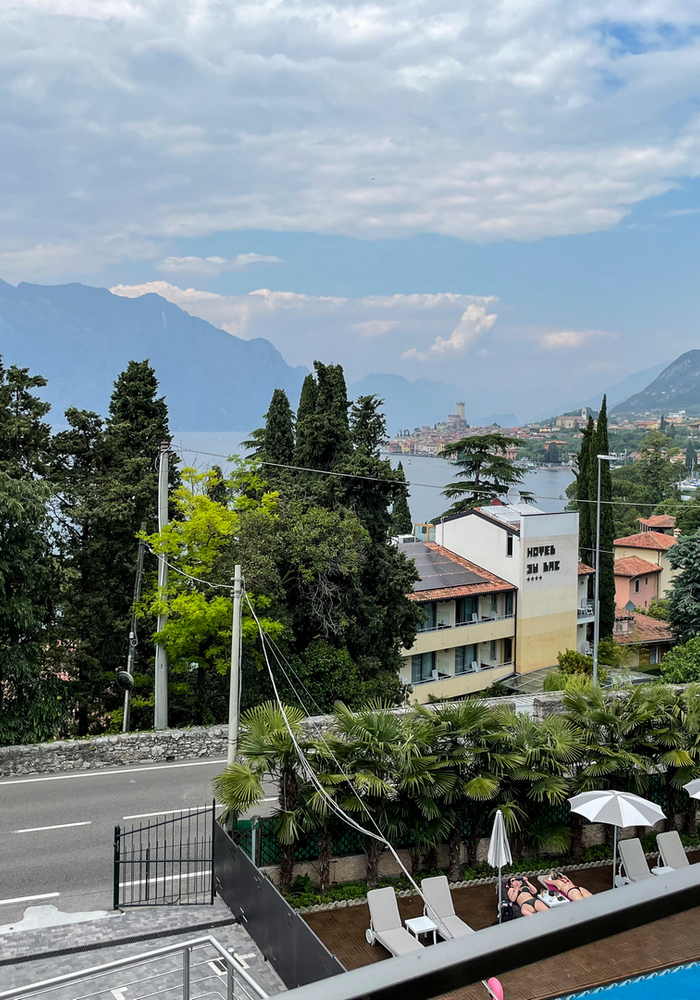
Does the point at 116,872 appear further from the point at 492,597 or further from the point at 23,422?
the point at 492,597

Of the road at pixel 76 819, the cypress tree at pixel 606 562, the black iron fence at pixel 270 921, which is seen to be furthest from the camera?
the cypress tree at pixel 606 562

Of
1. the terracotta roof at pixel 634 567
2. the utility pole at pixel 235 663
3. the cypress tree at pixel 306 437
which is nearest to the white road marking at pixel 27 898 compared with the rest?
the utility pole at pixel 235 663

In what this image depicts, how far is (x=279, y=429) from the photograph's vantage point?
113ft

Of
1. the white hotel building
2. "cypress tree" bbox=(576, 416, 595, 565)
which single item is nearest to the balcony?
the white hotel building

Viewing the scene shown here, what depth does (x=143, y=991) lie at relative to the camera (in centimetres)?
996

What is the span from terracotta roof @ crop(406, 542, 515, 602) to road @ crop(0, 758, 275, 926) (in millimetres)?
16572

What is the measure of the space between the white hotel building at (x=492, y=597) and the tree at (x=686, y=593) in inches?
207

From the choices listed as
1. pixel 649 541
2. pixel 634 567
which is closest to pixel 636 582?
pixel 634 567

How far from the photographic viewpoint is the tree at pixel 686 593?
3662 centimetres

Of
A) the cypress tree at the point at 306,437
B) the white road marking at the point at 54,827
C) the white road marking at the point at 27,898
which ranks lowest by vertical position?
the white road marking at the point at 54,827

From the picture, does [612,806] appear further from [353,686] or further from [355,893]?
[353,686]

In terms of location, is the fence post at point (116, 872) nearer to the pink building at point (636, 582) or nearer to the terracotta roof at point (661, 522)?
the pink building at point (636, 582)

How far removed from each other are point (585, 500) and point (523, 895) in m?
36.7

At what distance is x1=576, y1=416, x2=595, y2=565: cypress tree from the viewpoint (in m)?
46.8
